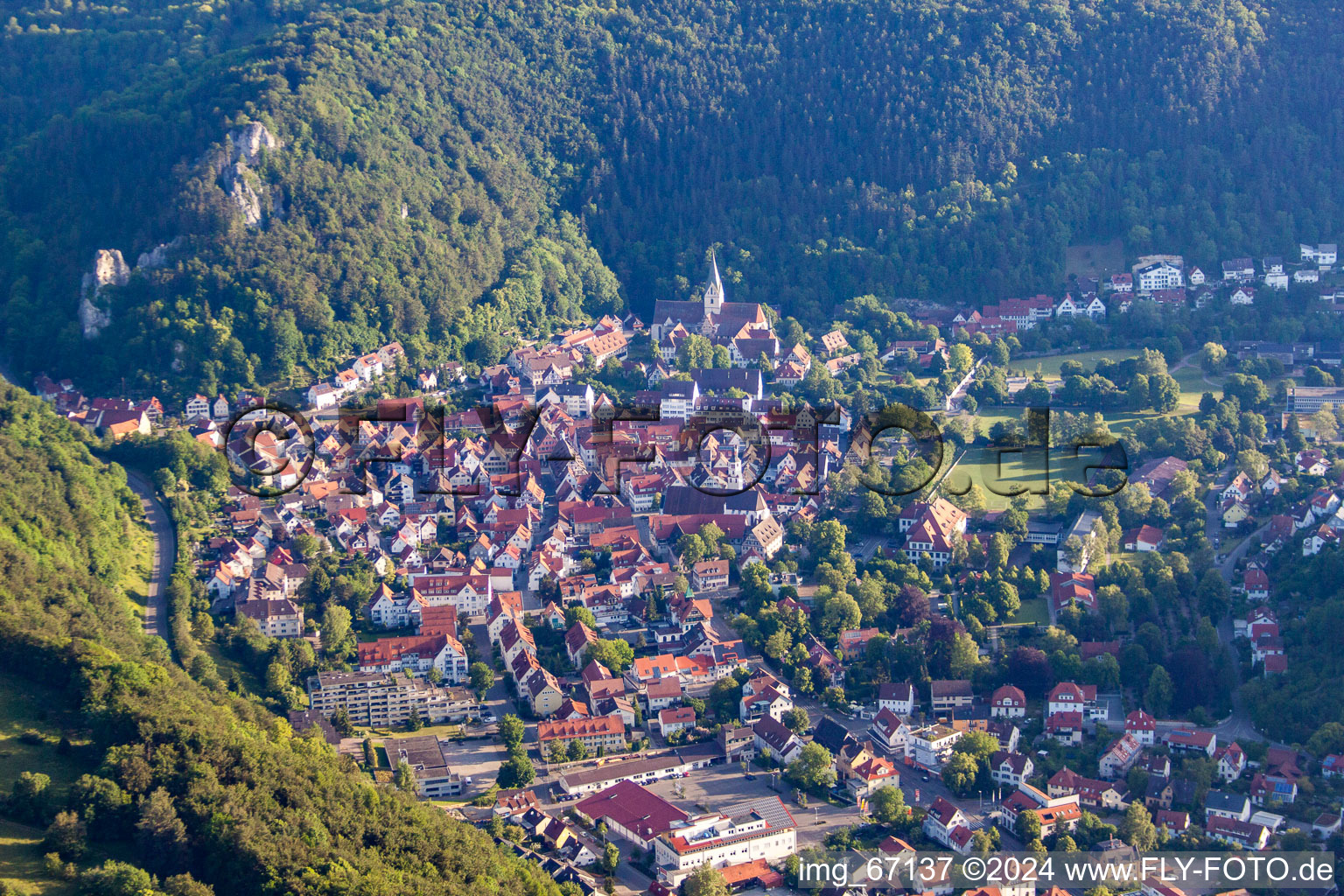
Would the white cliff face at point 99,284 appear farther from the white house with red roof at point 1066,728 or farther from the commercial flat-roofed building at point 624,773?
the white house with red roof at point 1066,728

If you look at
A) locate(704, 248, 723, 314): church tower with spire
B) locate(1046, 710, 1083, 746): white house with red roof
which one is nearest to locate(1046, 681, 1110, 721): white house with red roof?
locate(1046, 710, 1083, 746): white house with red roof

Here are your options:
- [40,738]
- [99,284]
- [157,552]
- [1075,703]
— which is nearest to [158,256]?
[99,284]

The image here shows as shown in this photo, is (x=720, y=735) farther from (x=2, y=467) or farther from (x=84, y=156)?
(x=84, y=156)

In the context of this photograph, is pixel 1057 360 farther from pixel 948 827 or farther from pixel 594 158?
pixel 948 827

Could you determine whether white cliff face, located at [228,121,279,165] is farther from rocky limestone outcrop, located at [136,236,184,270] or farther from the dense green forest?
the dense green forest

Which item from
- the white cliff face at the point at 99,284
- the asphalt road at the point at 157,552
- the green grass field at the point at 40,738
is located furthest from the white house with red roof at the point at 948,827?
the white cliff face at the point at 99,284
